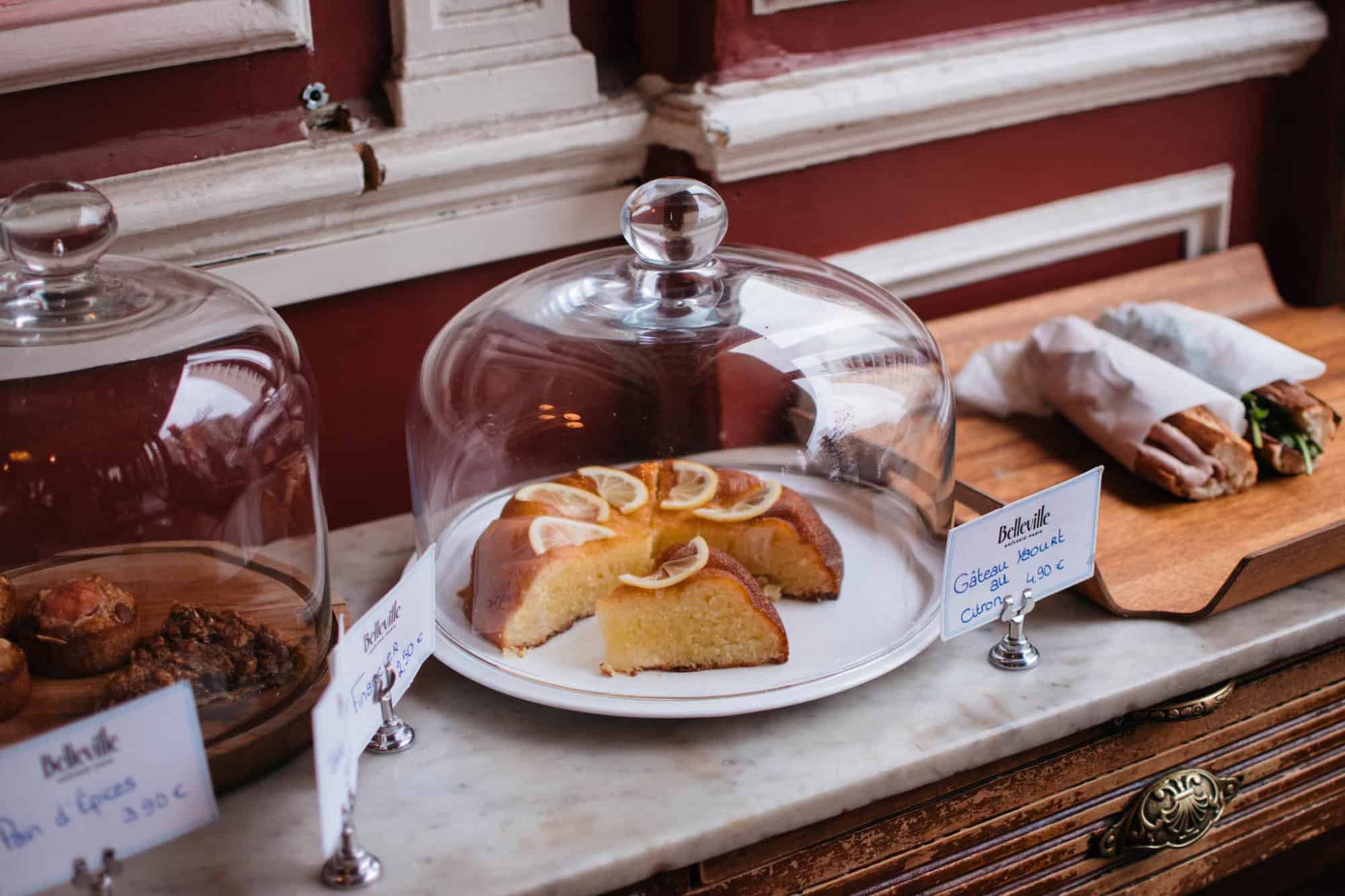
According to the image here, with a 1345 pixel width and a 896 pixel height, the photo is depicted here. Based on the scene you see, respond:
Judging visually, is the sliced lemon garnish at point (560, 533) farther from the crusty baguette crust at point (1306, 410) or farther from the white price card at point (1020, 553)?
the crusty baguette crust at point (1306, 410)

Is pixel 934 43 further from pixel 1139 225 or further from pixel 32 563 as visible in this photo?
pixel 32 563

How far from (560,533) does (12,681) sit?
1.33ft

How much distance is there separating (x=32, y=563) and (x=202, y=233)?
0.36 metres

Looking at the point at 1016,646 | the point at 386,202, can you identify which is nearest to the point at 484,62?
the point at 386,202

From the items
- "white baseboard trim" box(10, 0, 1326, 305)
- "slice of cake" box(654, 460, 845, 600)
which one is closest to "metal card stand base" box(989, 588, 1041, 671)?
"slice of cake" box(654, 460, 845, 600)

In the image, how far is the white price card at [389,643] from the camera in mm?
837

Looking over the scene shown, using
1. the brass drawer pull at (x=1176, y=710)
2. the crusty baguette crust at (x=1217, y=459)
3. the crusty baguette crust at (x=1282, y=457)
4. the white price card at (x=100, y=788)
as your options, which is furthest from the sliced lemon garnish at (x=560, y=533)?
the crusty baguette crust at (x=1282, y=457)

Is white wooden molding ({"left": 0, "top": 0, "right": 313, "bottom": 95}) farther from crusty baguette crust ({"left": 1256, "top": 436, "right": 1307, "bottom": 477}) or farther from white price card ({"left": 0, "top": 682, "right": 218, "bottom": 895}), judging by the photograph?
crusty baguette crust ({"left": 1256, "top": 436, "right": 1307, "bottom": 477})

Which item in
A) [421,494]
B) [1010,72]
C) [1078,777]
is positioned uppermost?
[1010,72]

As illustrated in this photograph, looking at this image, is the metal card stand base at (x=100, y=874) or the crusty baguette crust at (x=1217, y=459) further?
the crusty baguette crust at (x=1217, y=459)

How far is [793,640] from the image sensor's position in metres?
1.02

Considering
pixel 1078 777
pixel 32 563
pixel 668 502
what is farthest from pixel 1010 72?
pixel 32 563

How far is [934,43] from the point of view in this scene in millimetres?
1506

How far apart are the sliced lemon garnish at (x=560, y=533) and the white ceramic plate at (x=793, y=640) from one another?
7 centimetres
